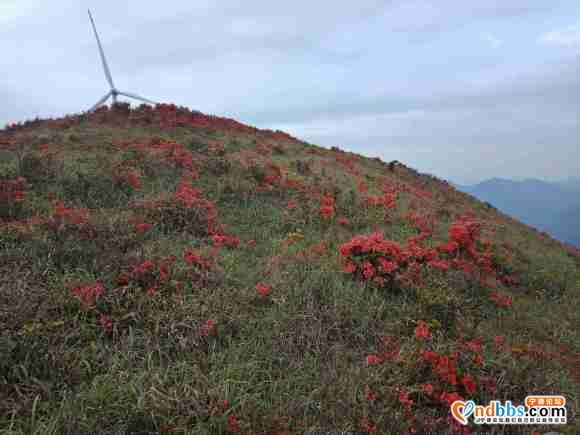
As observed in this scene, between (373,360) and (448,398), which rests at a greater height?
(373,360)

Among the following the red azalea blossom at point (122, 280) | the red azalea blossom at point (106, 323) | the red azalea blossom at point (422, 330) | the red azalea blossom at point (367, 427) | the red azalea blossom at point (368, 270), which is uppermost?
the red azalea blossom at point (122, 280)

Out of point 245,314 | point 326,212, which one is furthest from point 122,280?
point 326,212

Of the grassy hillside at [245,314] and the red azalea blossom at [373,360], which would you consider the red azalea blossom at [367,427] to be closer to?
the grassy hillside at [245,314]

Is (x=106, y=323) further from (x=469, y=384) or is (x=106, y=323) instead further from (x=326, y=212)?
(x=326, y=212)

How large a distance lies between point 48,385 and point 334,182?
39.7 ft

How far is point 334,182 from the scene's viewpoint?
15.2m

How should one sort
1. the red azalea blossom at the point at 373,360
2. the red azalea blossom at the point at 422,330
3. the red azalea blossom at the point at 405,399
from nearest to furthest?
the red azalea blossom at the point at 405,399, the red azalea blossom at the point at 373,360, the red azalea blossom at the point at 422,330

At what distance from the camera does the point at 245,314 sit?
239 inches

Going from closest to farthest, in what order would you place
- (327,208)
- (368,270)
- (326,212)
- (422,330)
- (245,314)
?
(422,330) → (245,314) → (368,270) → (326,212) → (327,208)

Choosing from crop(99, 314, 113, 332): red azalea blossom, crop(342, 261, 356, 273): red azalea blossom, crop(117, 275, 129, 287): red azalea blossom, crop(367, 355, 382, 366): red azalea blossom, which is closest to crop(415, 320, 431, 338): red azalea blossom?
crop(367, 355, 382, 366): red azalea blossom

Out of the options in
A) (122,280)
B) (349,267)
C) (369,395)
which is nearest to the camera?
(369,395)

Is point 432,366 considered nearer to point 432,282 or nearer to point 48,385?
point 432,282

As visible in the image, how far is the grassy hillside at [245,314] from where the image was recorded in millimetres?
4438

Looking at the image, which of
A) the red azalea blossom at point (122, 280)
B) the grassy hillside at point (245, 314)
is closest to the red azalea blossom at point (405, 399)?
the grassy hillside at point (245, 314)
